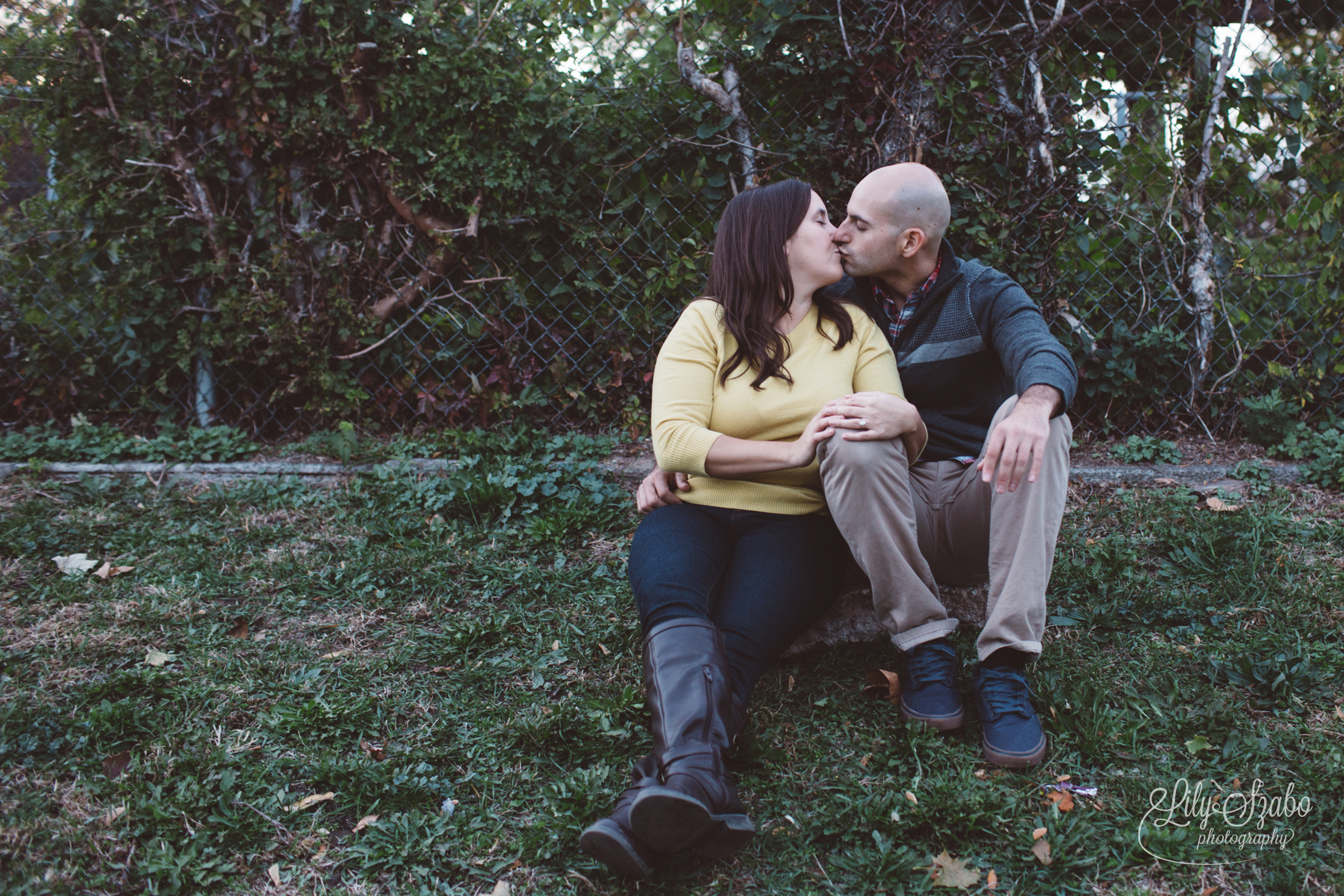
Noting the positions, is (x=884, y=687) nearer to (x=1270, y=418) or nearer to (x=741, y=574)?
(x=741, y=574)

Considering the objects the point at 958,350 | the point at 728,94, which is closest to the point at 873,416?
the point at 958,350

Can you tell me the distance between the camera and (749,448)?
195 cm

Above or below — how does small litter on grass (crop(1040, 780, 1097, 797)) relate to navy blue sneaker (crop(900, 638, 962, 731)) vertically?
below

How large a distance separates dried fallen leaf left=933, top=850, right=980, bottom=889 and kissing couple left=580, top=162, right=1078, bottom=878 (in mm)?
315

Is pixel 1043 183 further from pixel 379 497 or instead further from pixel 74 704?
pixel 74 704

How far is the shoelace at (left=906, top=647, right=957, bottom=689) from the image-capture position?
1.85 meters

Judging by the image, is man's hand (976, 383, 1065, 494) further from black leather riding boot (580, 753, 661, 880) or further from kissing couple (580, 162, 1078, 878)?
black leather riding boot (580, 753, 661, 880)

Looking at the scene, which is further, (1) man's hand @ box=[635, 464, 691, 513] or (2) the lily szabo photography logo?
(1) man's hand @ box=[635, 464, 691, 513]

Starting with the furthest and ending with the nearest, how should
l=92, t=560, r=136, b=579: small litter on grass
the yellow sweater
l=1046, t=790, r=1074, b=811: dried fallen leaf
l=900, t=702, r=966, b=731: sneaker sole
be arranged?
l=92, t=560, r=136, b=579: small litter on grass
the yellow sweater
l=900, t=702, r=966, b=731: sneaker sole
l=1046, t=790, r=1074, b=811: dried fallen leaf

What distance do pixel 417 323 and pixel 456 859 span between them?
2641 millimetres

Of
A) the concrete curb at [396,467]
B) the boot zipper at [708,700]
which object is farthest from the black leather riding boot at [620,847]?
the concrete curb at [396,467]

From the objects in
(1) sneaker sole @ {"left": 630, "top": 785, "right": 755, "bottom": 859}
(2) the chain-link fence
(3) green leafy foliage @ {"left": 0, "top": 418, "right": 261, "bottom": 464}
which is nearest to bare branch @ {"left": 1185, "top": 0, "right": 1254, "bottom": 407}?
(2) the chain-link fence

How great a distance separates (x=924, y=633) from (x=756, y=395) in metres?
0.69

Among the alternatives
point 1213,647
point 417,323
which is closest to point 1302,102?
point 1213,647
